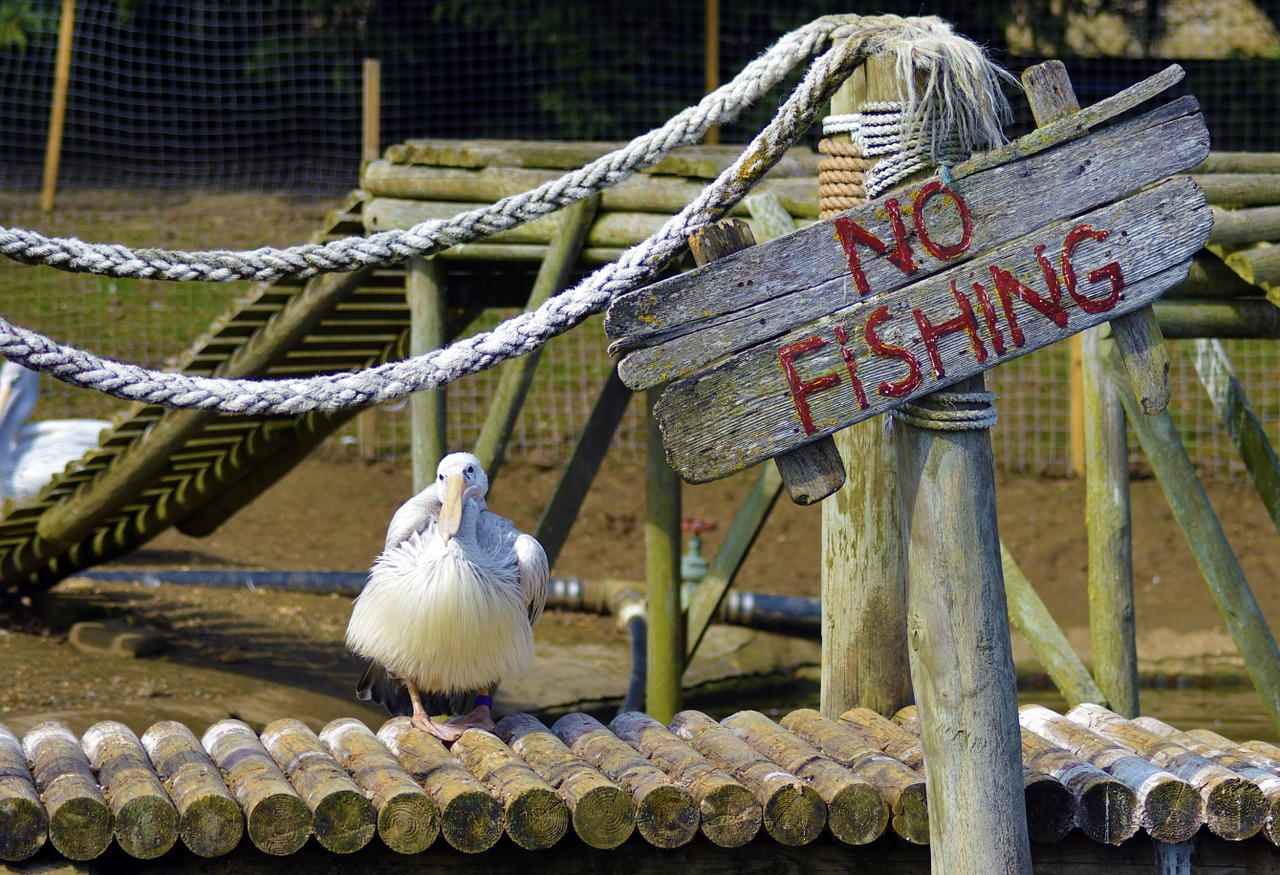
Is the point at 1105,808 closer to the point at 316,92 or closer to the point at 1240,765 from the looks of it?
the point at 1240,765

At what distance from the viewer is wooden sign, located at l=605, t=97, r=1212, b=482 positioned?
2590mm

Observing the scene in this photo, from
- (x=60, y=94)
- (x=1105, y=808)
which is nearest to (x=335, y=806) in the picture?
(x=1105, y=808)

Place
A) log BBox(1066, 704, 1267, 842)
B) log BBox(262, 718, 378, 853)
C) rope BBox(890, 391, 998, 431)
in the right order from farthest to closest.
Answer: log BBox(1066, 704, 1267, 842), log BBox(262, 718, 378, 853), rope BBox(890, 391, 998, 431)

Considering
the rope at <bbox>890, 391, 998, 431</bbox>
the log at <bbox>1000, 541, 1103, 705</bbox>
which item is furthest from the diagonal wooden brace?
the log at <bbox>1000, 541, 1103, 705</bbox>

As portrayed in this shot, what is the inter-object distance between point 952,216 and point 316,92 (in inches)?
422

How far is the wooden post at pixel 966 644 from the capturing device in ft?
9.05

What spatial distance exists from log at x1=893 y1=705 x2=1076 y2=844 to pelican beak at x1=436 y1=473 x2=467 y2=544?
1.35 metres

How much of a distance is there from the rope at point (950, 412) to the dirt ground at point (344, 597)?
4238mm

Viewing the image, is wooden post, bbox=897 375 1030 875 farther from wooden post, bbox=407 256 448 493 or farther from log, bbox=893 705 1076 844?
wooden post, bbox=407 256 448 493

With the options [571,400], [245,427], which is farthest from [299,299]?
[571,400]

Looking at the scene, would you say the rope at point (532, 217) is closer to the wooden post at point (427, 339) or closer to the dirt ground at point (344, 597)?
the wooden post at point (427, 339)

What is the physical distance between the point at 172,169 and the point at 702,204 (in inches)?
405

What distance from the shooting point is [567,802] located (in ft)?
10.3

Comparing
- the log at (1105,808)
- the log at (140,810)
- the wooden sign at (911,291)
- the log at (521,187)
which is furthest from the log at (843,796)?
the log at (521,187)
